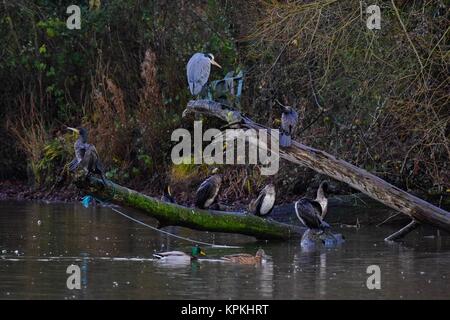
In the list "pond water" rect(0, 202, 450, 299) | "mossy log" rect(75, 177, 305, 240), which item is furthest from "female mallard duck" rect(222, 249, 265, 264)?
"mossy log" rect(75, 177, 305, 240)

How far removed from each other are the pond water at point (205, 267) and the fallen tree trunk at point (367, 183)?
17.7 inches

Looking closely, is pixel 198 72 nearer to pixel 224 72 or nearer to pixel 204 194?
pixel 224 72

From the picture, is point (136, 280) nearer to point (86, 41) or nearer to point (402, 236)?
point (402, 236)

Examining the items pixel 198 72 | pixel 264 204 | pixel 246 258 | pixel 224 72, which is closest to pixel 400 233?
pixel 264 204

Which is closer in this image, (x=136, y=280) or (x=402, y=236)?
(x=136, y=280)

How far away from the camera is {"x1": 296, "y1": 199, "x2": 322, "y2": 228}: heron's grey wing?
15.3 m

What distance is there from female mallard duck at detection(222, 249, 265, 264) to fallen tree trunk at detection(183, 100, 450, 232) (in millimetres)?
1673

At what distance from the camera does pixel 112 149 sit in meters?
23.1

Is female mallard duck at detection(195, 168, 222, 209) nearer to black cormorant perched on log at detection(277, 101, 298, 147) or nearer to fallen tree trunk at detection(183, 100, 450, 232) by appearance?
fallen tree trunk at detection(183, 100, 450, 232)

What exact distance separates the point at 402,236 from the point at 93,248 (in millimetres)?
3928

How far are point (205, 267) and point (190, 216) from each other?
1.91m
